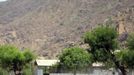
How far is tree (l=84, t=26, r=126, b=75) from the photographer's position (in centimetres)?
5622

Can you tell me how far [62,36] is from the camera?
185 meters

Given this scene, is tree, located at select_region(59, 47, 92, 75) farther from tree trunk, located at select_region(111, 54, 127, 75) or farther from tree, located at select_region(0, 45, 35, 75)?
tree trunk, located at select_region(111, 54, 127, 75)

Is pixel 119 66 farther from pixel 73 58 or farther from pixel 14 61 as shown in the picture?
pixel 73 58

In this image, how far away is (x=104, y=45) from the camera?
56688 mm

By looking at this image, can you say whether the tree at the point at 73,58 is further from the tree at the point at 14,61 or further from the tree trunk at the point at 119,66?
the tree trunk at the point at 119,66

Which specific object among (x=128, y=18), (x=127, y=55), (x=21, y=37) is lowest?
(x=21, y=37)

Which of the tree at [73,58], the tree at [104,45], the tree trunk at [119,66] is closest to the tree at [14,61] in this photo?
the tree at [73,58]

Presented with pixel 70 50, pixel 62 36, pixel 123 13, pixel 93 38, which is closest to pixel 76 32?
pixel 62 36

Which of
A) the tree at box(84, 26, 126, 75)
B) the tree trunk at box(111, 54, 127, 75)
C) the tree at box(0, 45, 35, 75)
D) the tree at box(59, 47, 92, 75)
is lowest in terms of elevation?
the tree at box(59, 47, 92, 75)

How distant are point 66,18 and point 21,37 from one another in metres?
19.3

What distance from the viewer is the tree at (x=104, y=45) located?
5622cm

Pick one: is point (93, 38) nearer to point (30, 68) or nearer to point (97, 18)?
point (30, 68)

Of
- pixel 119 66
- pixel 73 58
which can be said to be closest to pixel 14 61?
pixel 73 58

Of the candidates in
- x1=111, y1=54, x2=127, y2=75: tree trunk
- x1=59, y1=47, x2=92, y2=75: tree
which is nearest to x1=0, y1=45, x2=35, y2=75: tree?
x1=59, y1=47, x2=92, y2=75: tree
